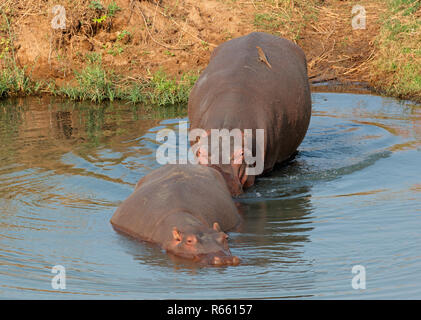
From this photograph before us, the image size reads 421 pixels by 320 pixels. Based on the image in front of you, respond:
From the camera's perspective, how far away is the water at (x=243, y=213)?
5102 millimetres

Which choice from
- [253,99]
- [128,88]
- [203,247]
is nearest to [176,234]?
[203,247]

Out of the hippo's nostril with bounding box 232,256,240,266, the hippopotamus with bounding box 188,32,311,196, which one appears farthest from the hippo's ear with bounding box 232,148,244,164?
the hippo's nostril with bounding box 232,256,240,266

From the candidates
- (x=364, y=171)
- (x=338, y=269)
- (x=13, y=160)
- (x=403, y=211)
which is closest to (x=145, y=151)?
(x=13, y=160)

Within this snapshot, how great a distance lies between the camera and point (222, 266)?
5.26 m

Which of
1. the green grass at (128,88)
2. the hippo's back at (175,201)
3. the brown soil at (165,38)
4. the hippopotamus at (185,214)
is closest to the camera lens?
the hippopotamus at (185,214)

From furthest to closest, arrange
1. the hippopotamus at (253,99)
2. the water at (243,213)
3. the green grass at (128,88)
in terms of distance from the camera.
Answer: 1. the green grass at (128,88)
2. the hippopotamus at (253,99)
3. the water at (243,213)

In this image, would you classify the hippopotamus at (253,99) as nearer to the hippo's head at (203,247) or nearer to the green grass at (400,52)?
the hippo's head at (203,247)

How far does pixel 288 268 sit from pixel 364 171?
303cm

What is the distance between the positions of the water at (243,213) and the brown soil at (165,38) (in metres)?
2.19

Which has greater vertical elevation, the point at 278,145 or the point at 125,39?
the point at 125,39

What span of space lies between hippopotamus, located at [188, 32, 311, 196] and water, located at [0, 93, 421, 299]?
349 mm

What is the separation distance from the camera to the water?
5.10 m

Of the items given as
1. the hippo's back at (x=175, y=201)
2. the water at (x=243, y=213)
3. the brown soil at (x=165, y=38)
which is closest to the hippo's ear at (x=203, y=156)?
the hippo's back at (x=175, y=201)
